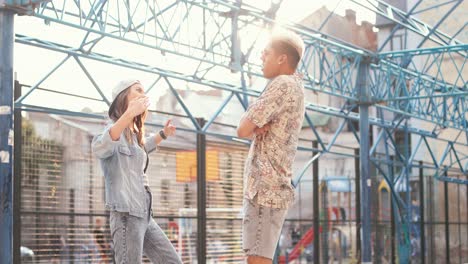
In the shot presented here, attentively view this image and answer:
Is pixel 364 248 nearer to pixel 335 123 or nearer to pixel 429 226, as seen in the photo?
pixel 429 226

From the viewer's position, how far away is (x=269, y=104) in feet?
15.6

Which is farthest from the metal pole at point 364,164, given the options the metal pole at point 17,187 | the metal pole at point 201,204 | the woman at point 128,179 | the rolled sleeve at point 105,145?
the rolled sleeve at point 105,145

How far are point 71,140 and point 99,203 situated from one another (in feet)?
16.2

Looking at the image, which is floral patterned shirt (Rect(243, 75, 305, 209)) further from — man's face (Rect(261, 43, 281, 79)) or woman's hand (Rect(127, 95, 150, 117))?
woman's hand (Rect(127, 95, 150, 117))

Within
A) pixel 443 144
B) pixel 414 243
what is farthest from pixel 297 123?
pixel 443 144

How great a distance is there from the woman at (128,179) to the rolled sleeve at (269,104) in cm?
73

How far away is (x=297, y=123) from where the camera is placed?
493cm

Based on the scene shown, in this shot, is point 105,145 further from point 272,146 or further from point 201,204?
point 201,204

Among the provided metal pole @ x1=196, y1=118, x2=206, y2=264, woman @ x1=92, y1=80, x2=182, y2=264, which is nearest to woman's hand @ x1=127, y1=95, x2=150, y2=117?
woman @ x1=92, y1=80, x2=182, y2=264

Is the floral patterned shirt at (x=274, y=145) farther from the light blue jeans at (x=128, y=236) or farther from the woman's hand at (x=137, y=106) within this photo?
the light blue jeans at (x=128, y=236)

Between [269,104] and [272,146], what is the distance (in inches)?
9.3

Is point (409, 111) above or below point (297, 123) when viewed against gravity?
above

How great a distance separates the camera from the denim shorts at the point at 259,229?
15.5ft

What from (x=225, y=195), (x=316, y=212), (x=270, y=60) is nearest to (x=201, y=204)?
(x=225, y=195)
